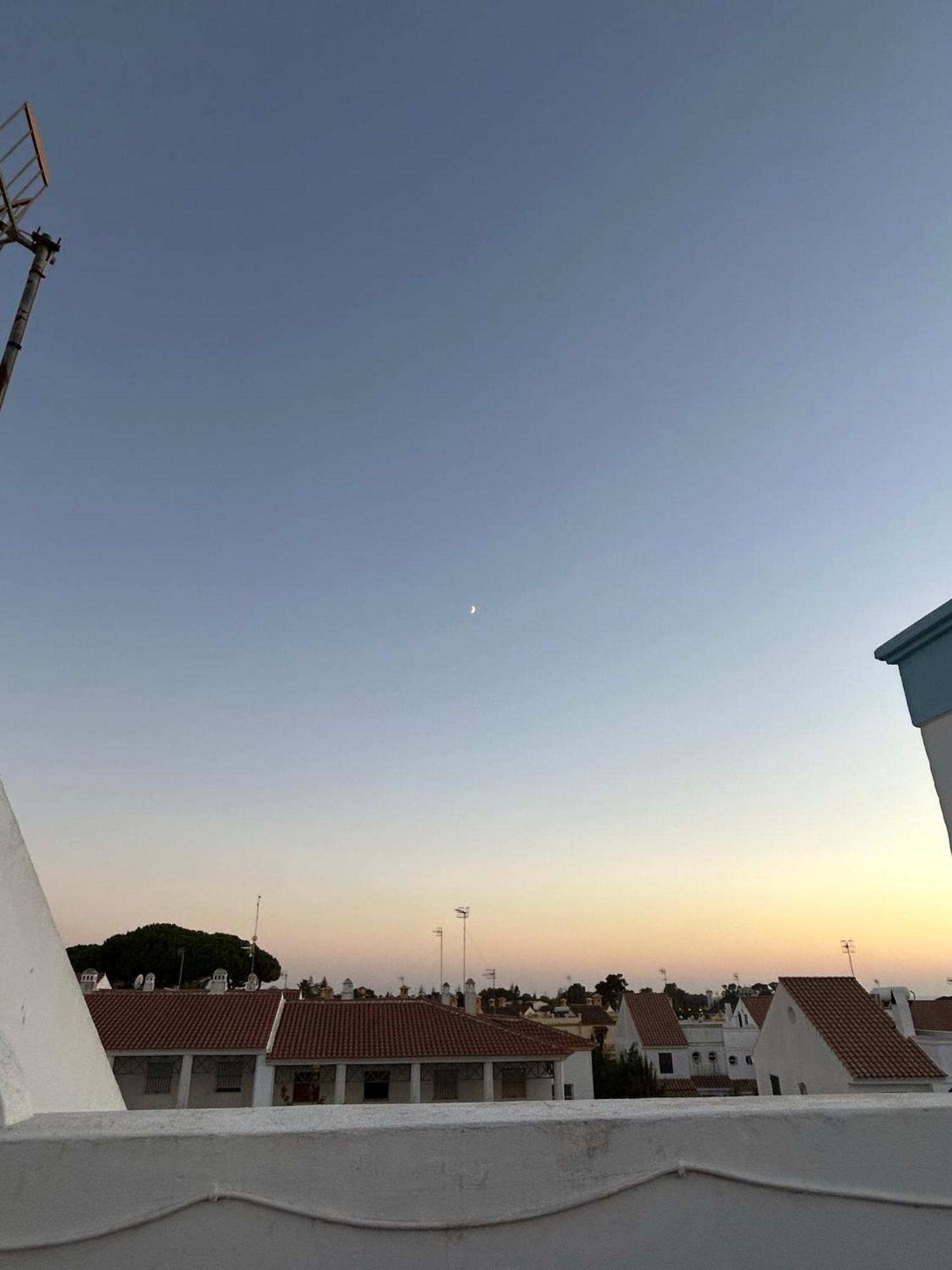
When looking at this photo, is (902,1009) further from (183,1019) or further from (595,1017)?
(183,1019)

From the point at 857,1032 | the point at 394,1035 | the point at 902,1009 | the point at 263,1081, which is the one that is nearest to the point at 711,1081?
the point at 902,1009

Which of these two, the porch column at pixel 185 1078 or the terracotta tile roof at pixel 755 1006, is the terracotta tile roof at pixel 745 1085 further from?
the porch column at pixel 185 1078

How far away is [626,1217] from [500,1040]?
28.3 m

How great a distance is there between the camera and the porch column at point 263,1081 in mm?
25578

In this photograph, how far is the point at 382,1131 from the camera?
2438 mm

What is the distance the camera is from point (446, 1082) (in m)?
26.7

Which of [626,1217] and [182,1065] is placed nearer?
[626,1217]

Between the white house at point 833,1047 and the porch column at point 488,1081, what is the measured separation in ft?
31.8

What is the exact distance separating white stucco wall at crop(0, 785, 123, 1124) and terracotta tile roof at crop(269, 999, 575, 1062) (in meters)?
25.8

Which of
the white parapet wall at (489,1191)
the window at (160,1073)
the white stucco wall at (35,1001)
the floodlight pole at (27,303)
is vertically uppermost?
the floodlight pole at (27,303)

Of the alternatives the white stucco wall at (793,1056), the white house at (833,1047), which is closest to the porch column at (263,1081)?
the white stucco wall at (793,1056)

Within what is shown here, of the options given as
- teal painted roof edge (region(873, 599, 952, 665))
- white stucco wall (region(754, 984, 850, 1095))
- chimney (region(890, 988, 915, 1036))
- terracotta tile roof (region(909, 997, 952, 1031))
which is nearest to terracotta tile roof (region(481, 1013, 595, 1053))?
white stucco wall (region(754, 984, 850, 1095))

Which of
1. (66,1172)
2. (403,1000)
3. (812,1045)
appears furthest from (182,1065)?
(66,1172)

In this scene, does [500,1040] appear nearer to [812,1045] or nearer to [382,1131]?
[812,1045]
